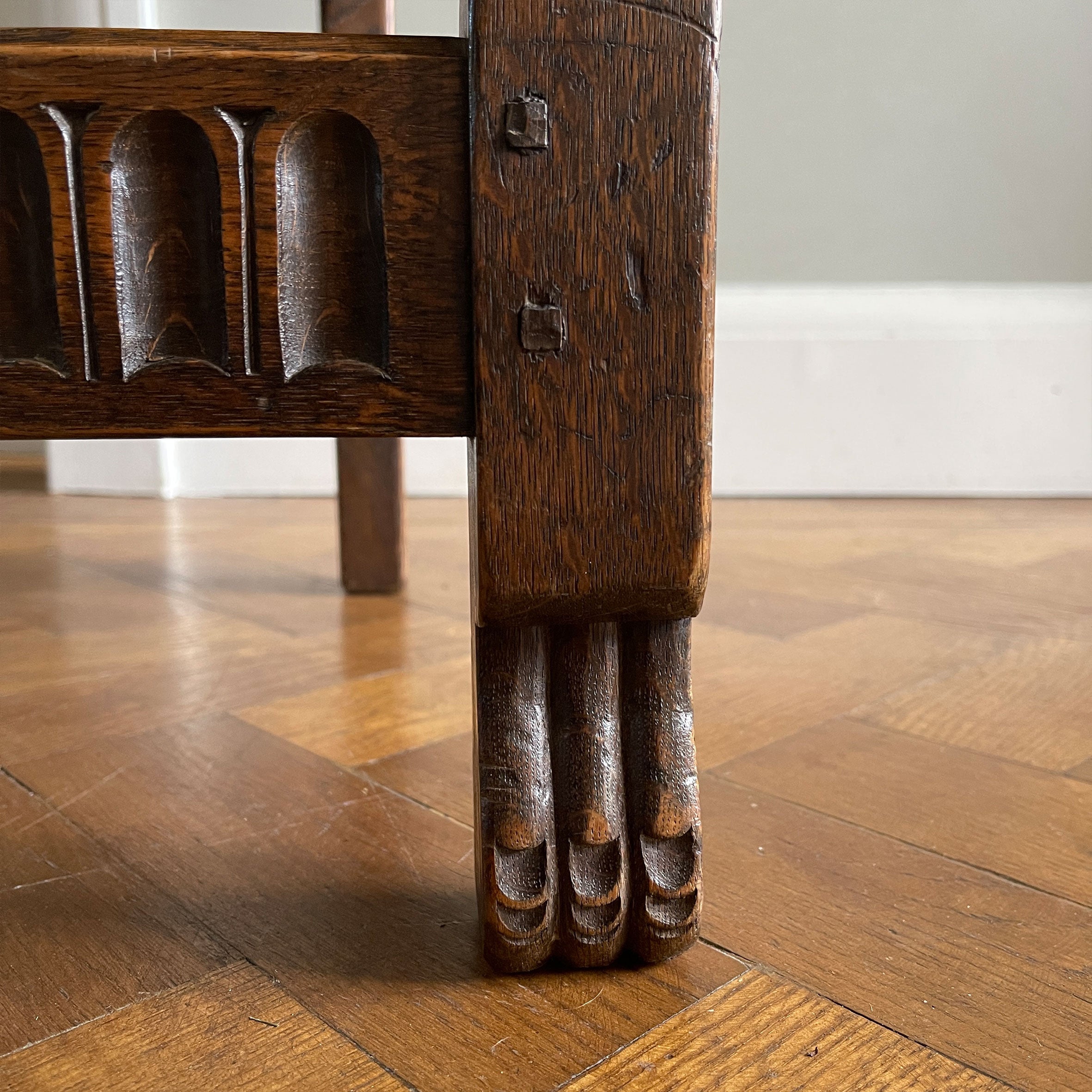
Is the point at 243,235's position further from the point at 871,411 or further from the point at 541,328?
the point at 871,411

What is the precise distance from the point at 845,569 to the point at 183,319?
3.20 ft

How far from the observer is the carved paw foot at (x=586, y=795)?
1.53 feet

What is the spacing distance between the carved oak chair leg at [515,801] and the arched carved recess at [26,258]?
0.20 m

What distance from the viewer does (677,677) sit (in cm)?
49

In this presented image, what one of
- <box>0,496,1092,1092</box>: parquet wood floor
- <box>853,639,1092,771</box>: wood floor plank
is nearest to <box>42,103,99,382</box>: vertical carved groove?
<box>0,496,1092,1092</box>: parquet wood floor

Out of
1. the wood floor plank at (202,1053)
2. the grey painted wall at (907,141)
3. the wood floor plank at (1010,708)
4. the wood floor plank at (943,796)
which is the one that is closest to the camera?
the wood floor plank at (202,1053)

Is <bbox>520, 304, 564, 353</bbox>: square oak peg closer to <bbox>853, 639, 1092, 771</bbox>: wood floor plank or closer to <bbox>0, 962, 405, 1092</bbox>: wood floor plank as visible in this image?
<bbox>0, 962, 405, 1092</bbox>: wood floor plank

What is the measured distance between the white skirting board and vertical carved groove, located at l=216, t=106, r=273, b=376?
134 centimetres

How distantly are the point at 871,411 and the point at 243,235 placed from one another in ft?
4.96

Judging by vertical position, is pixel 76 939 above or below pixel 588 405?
below

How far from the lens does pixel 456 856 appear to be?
1.90 feet

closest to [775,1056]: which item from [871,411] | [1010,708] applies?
[1010,708]

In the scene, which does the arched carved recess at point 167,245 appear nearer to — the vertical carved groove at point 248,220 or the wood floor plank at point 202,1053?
the vertical carved groove at point 248,220

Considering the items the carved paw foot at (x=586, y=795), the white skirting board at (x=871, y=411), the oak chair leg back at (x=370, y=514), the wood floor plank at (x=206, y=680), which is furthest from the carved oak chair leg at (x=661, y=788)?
the white skirting board at (x=871, y=411)
